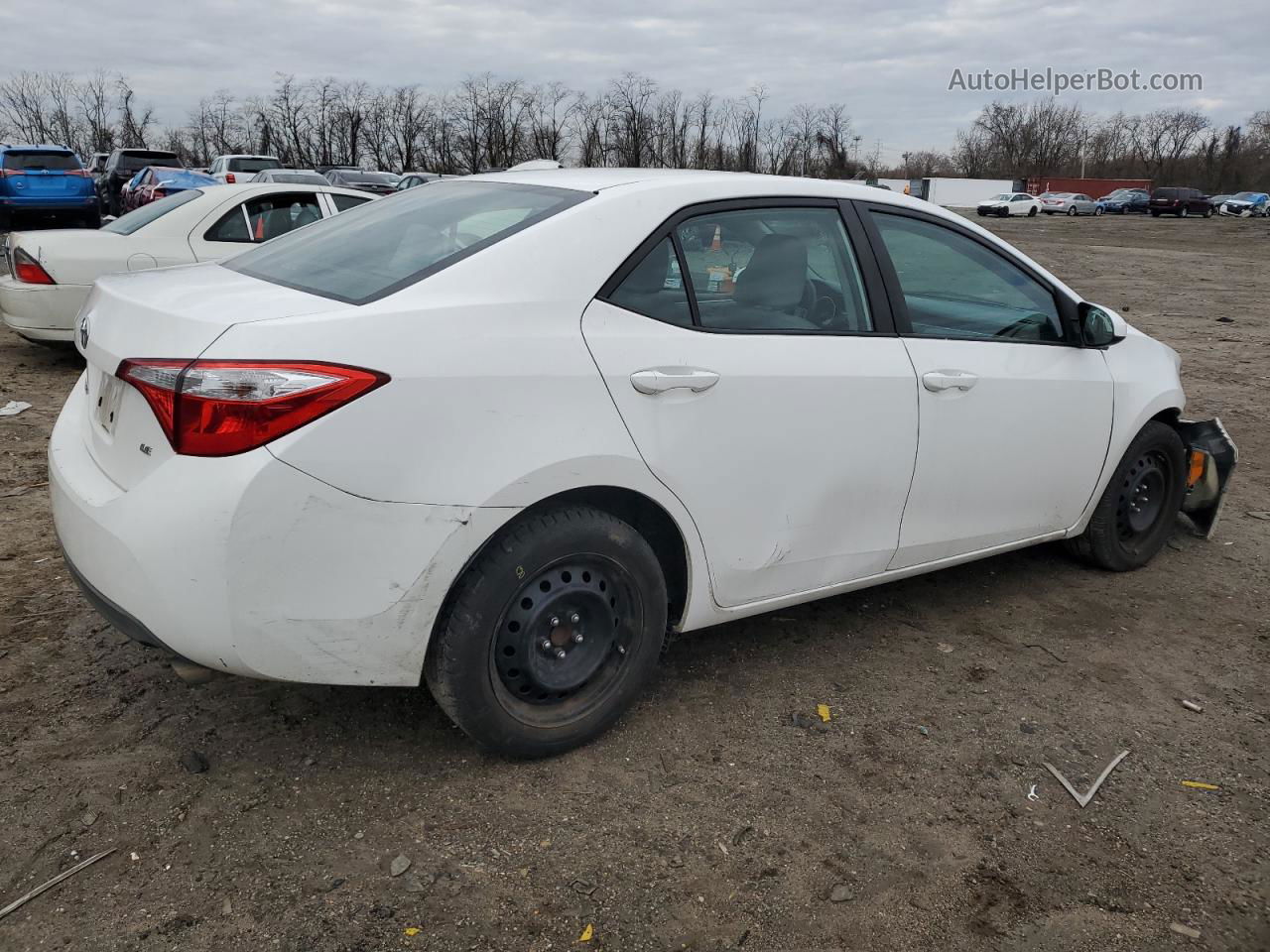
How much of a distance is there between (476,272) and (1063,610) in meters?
2.87

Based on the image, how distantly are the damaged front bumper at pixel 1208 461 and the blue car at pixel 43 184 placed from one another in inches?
775

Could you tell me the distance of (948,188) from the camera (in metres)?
76.4

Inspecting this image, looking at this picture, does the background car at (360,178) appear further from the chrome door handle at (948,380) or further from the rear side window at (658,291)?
the rear side window at (658,291)

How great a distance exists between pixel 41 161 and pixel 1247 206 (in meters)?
58.9

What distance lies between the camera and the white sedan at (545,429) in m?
2.25

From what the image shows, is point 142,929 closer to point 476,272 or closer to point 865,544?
point 476,272

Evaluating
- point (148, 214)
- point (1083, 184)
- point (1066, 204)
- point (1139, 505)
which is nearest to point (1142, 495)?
point (1139, 505)

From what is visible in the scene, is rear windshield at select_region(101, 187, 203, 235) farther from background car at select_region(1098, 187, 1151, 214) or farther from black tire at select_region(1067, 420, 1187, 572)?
background car at select_region(1098, 187, 1151, 214)

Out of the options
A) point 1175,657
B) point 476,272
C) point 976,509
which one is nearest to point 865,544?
point 976,509

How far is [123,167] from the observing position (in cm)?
2442

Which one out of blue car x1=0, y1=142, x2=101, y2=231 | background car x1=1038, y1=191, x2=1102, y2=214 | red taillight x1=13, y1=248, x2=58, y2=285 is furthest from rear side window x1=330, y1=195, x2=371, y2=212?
background car x1=1038, y1=191, x2=1102, y2=214

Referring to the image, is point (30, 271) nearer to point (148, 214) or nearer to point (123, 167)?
point (148, 214)

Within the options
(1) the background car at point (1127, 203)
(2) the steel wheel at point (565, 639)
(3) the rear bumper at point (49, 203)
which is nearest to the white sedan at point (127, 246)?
(2) the steel wheel at point (565, 639)

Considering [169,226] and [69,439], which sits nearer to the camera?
[69,439]
